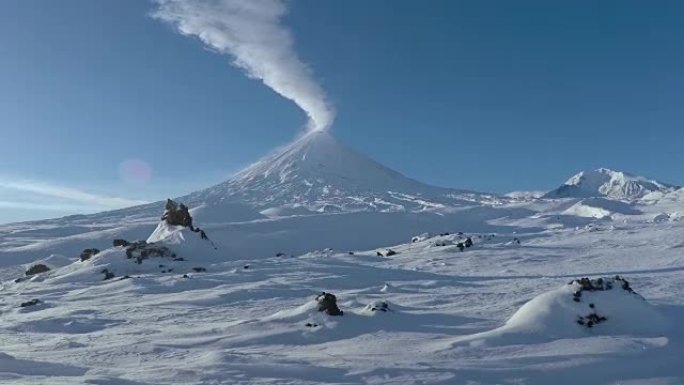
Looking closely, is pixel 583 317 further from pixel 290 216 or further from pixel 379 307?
pixel 290 216

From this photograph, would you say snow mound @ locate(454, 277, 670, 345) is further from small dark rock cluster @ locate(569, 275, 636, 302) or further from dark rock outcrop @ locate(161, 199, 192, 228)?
dark rock outcrop @ locate(161, 199, 192, 228)

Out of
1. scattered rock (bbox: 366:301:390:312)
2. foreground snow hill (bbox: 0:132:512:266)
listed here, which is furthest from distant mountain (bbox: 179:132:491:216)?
scattered rock (bbox: 366:301:390:312)

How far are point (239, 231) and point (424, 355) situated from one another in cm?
6145

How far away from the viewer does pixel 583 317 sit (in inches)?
451

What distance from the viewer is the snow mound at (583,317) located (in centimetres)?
1092

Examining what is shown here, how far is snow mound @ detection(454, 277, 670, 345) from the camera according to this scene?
1092 centimetres

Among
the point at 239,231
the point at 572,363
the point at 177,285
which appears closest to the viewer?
the point at 572,363

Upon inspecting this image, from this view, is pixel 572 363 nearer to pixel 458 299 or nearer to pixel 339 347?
pixel 339 347

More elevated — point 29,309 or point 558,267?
point 558,267

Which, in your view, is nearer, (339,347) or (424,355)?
(424,355)

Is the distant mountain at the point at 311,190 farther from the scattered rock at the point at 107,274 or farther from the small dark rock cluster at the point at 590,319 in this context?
the small dark rock cluster at the point at 590,319

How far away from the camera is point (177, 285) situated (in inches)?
989

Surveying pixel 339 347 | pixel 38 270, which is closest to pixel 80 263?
pixel 38 270

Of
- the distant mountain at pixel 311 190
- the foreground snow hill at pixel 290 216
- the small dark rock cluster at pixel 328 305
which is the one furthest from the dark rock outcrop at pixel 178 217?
the distant mountain at pixel 311 190
